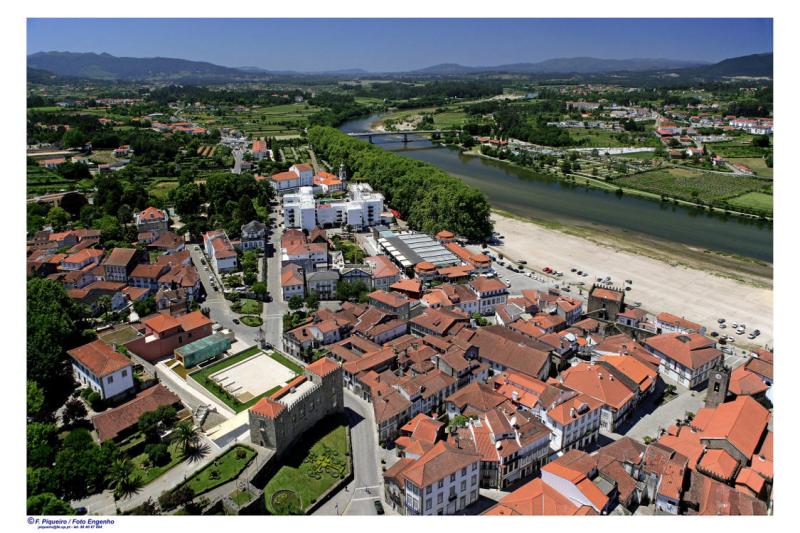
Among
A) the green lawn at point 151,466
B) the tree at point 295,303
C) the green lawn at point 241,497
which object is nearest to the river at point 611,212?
the tree at point 295,303

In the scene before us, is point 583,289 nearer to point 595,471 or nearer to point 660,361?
point 660,361

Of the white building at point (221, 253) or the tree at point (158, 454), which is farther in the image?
the white building at point (221, 253)

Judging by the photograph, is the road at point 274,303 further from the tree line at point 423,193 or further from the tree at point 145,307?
the tree line at point 423,193

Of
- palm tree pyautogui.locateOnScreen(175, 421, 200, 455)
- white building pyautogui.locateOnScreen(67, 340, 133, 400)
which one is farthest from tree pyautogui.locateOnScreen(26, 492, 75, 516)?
white building pyautogui.locateOnScreen(67, 340, 133, 400)

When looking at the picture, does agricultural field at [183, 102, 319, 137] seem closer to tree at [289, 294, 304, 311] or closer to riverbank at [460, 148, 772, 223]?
riverbank at [460, 148, 772, 223]

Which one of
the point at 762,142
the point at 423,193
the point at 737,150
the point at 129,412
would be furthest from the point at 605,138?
the point at 129,412

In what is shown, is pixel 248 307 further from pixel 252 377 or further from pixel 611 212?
pixel 611 212
